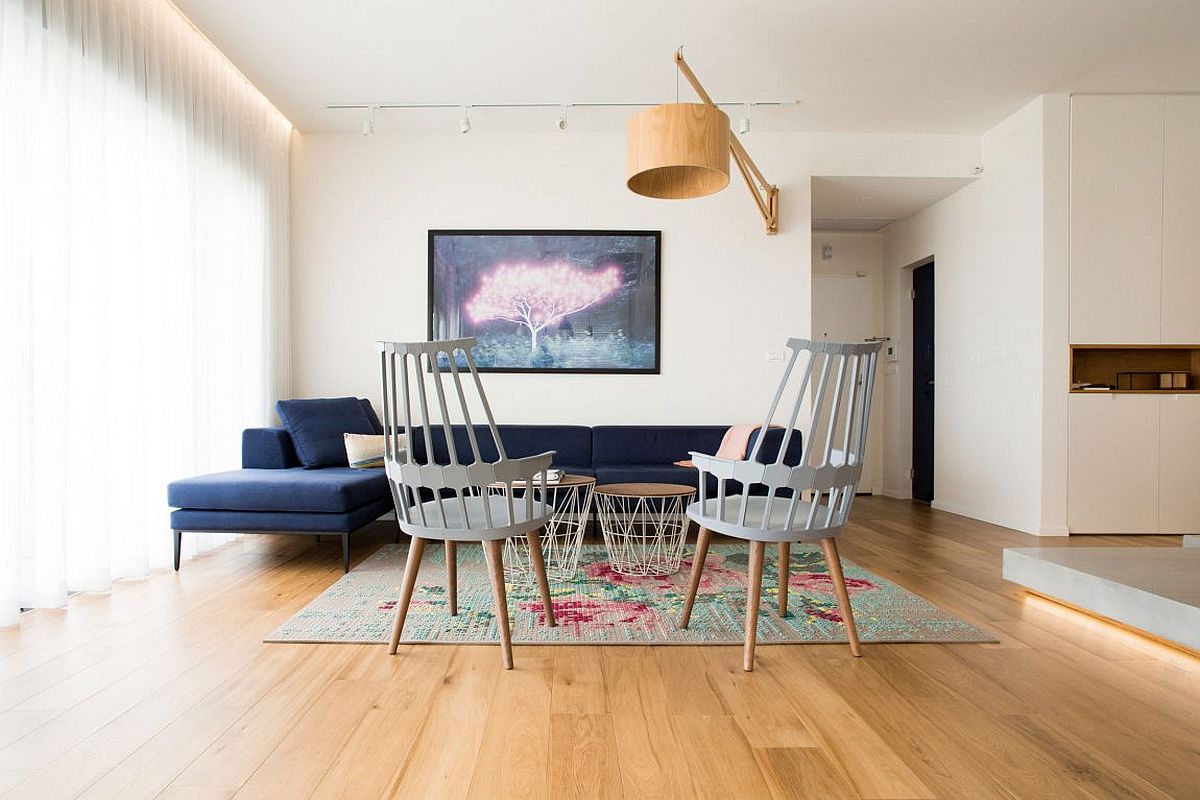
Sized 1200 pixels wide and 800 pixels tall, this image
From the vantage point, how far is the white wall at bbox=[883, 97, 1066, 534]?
14.0 feet

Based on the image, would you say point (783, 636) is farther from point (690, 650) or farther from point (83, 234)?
point (83, 234)

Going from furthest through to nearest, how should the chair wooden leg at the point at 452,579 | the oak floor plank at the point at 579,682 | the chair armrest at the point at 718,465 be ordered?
the chair wooden leg at the point at 452,579, the chair armrest at the point at 718,465, the oak floor plank at the point at 579,682

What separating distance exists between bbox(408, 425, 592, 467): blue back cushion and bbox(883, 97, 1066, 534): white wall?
2.95 metres

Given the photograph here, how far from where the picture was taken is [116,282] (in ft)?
10.1

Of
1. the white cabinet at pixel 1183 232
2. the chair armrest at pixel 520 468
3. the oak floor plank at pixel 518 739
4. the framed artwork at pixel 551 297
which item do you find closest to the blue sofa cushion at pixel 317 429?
the framed artwork at pixel 551 297

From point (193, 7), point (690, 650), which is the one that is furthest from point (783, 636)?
point (193, 7)

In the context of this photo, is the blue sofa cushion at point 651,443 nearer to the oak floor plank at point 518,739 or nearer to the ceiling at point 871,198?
the ceiling at point 871,198

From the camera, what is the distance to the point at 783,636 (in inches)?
90.2

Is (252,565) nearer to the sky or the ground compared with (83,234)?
nearer to the ground

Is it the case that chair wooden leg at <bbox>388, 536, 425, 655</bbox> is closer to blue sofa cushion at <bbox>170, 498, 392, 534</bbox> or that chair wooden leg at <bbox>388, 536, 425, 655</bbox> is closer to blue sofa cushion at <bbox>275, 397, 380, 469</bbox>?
blue sofa cushion at <bbox>170, 498, 392, 534</bbox>

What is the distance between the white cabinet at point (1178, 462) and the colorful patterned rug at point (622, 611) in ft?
8.29

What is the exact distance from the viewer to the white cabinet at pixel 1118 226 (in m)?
4.24

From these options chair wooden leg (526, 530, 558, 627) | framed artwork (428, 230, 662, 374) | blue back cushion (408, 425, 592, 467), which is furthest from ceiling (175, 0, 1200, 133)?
chair wooden leg (526, 530, 558, 627)

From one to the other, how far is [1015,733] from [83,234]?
3870 millimetres
